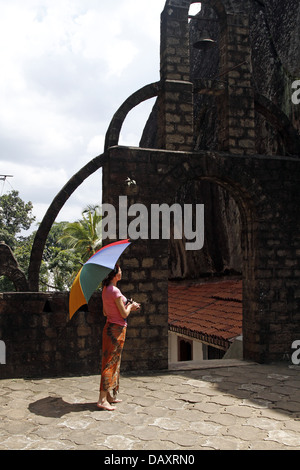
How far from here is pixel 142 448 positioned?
3729 millimetres

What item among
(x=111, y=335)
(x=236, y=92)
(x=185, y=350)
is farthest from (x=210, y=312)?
(x=111, y=335)

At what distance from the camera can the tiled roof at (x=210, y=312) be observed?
9216 mm

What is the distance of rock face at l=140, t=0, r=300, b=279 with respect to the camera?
38.2 feet

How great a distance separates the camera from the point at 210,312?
10875mm

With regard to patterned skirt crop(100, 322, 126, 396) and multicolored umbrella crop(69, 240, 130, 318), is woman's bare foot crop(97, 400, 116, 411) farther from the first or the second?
multicolored umbrella crop(69, 240, 130, 318)

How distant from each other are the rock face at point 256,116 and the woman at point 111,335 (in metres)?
5.99

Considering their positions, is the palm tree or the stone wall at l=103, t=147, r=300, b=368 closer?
the stone wall at l=103, t=147, r=300, b=368

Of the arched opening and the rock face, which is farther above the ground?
the rock face

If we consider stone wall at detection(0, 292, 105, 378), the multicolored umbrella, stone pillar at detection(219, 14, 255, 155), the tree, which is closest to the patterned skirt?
the multicolored umbrella

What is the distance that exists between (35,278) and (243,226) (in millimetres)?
3605

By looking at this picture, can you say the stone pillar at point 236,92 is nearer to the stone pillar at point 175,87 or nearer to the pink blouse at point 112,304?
the stone pillar at point 175,87

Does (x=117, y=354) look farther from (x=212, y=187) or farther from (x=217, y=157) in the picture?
(x=212, y=187)

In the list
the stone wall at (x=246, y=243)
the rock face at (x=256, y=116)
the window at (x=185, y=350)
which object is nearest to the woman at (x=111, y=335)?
the stone wall at (x=246, y=243)
